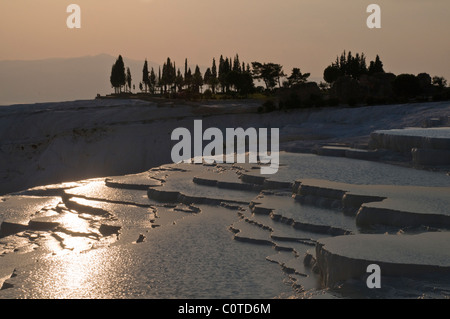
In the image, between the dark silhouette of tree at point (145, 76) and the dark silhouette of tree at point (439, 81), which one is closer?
the dark silhouette of tree at point (439, 81)

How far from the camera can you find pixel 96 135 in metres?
50.8

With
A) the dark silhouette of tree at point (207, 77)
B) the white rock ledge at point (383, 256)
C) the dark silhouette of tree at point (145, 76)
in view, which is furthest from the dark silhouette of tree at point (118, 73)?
the white rock ledge at point (383, 256)

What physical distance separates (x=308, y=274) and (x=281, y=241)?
2.09m

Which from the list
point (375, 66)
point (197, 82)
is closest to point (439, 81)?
point (375, 66)

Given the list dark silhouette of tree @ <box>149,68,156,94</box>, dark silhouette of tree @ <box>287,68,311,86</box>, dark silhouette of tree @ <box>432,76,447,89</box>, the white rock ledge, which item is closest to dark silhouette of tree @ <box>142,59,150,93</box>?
dark silhouette of tree @ <box>149,68,156,94</box>

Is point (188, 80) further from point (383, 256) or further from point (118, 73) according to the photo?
point (383, 256)

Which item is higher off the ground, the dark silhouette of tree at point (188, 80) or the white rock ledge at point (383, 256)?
the dark silhouette of tree at point (188, 80)

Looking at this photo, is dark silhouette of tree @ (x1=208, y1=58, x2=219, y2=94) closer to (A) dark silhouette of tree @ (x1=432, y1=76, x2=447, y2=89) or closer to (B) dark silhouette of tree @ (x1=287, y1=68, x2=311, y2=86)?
(B) dark silhouette of tree @ (x1=287, y1=68, x2=311, y2=86)

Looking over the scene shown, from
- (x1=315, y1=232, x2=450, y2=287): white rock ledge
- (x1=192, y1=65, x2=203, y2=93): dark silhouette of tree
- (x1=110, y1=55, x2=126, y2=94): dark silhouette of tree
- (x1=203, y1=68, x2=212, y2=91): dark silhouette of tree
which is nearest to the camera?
(x1=315, y1=232, x2=450, y2=287): white rock ledge

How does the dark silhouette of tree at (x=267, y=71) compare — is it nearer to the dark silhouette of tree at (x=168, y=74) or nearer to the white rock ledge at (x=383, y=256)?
the dark silhouette of tree at (x=168, y=74)

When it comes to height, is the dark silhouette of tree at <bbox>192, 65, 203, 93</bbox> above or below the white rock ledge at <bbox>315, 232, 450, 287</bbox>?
above

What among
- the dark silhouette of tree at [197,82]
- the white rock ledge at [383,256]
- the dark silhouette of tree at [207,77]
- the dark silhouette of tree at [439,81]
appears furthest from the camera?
the dark silhouette of tree at [207,77]

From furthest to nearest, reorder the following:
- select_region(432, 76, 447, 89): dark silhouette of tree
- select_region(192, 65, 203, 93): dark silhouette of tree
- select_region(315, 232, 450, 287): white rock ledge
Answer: select_region(192, 65, 203, 93): dark silhouette of tree
select_region(432, 76, 447, 89): dark silhouette of tree
select_region(315, 232, 450, 287): white rock ledge
